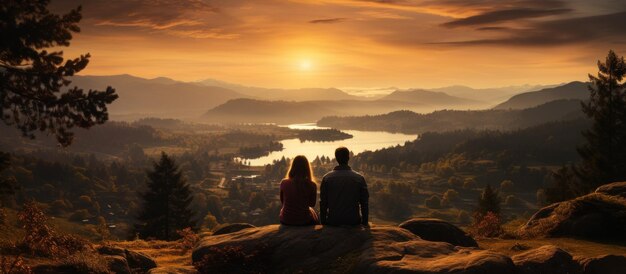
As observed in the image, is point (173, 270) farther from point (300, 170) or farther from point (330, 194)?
point (330, 194)

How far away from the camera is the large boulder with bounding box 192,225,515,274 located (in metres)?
13.6

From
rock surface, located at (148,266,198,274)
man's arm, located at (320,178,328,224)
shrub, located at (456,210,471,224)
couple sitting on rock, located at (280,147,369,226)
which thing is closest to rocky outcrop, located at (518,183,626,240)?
couple sitting on rock, located at (280,147,369,226)

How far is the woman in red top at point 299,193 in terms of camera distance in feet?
57.8

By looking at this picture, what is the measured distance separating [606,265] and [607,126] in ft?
177

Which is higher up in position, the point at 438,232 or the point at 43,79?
the point at 43,79

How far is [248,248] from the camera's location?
17391 millimetres

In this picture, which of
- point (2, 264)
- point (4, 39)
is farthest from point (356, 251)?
point (4, 39)

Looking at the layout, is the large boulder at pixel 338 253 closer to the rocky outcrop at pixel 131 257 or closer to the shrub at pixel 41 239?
the rocky outcrop at pixel 131 257

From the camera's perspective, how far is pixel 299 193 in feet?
58.4

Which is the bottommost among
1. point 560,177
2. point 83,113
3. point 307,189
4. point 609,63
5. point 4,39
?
point 560,177

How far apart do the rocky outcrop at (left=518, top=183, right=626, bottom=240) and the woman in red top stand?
16.1 metres

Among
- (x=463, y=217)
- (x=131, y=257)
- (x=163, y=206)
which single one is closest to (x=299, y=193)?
(x=131, y=257)

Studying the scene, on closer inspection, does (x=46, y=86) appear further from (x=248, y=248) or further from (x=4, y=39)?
(x=248, y=248)

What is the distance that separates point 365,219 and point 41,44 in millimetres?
13282
